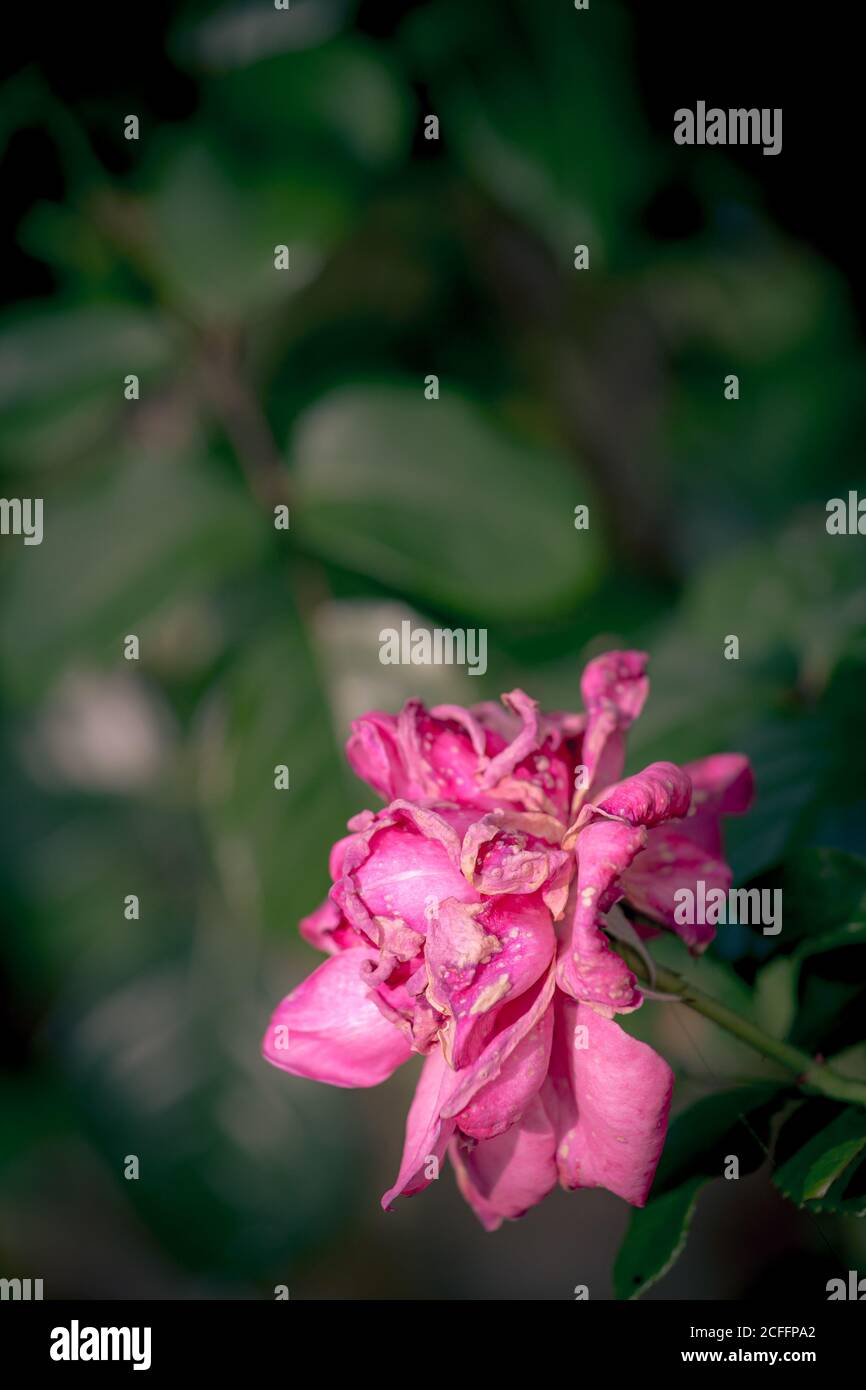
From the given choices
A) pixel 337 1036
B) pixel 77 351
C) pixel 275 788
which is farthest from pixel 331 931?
pixel 77 351

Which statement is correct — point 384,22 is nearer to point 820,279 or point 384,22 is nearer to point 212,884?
point 820,279

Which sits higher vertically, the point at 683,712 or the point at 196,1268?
the point at 683,712

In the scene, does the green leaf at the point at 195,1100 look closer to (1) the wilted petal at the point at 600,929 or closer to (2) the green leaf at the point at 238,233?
(2) the green leaf at the point at 238,233

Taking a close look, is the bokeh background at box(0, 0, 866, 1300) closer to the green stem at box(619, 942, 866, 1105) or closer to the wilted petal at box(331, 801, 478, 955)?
the green stem at box(619, 942, 866, 1105)

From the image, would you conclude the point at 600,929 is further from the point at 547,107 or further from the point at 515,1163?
the point at 547,107

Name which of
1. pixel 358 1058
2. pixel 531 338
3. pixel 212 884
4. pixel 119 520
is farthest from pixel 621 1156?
pixel 531 338

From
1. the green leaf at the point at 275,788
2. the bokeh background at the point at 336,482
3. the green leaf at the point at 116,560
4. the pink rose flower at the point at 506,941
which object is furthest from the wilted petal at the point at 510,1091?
the green leaf at the point at 116,560
